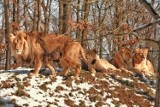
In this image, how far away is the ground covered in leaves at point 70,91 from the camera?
9945mm

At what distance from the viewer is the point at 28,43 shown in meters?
11.2

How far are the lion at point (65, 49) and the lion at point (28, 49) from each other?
21cm

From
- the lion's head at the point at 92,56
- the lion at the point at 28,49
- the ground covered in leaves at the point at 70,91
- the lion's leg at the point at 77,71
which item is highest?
the lion at the point at 28,49

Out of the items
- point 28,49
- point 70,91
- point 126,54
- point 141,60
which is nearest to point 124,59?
point 126,54

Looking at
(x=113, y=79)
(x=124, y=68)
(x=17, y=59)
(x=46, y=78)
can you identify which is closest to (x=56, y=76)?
(x=46, y=78)

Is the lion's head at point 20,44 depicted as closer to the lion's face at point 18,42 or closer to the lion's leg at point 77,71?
the lion's face at point 18,42

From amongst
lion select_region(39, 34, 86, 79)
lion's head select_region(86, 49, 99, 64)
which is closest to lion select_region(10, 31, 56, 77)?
lion select_region(39, 34, 86, 79)

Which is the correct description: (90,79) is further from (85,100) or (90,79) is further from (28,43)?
(28,43)

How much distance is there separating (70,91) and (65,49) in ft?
4.65

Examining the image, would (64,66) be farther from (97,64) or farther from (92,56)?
(92,56)

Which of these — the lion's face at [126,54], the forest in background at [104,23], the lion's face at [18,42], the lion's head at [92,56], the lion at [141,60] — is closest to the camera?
the forest in background at [104,23]

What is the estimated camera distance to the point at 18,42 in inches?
432

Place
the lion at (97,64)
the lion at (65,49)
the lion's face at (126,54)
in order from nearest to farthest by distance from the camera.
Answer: the lion at (65,49)
the lion at (97,64)
the lion's face at (126,54)

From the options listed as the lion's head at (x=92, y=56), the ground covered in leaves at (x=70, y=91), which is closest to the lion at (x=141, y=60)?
the lion's head at (x=92, y=56)
